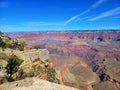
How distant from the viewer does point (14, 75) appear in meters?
40.9

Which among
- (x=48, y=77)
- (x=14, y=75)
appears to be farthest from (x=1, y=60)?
(x=48, y=77)

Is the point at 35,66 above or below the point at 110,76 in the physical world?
above

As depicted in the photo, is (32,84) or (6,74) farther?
(6,74)

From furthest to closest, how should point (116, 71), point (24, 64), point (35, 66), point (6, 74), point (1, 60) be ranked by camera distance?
point (116, 71)
point (35, 66)
point (24, 64)
point (1, 60)
point (6, 74)

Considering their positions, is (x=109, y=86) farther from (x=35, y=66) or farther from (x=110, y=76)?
(x=35, y=66)

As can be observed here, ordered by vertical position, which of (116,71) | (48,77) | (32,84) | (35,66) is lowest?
(116,71)

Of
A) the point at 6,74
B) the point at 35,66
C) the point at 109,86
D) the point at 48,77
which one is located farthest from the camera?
the point at 109,86

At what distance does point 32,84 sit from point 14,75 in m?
18.7

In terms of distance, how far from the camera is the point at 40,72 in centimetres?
5175

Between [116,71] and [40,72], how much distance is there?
109m

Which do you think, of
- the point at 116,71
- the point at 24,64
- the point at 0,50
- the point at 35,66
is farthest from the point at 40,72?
the point at 116,71

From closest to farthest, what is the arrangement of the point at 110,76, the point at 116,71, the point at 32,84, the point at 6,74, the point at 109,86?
the point at 32,84 < the point at 6,74 < the point at 109,86 < the point at 110,76 < the point at 116,71

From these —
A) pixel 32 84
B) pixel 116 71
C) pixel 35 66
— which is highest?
pixel 32 84

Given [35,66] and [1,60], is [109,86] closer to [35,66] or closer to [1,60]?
[35,66]
